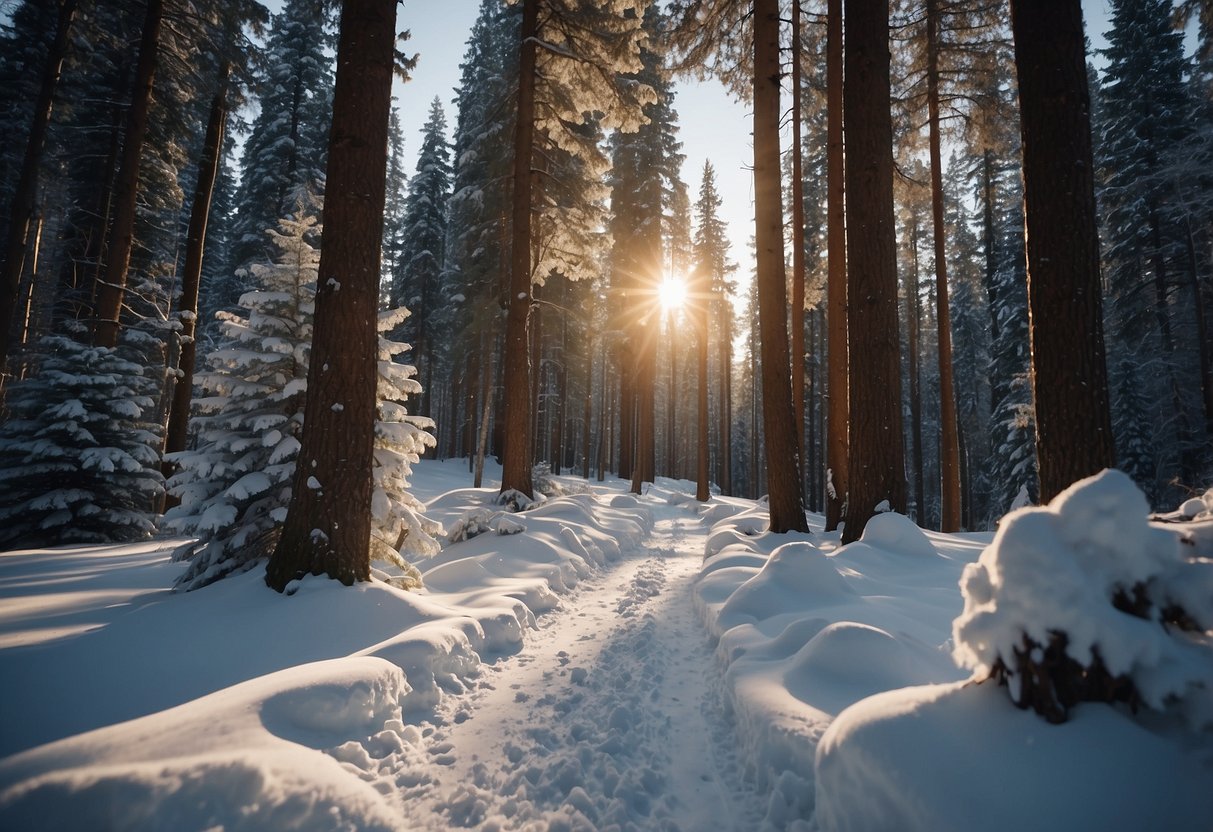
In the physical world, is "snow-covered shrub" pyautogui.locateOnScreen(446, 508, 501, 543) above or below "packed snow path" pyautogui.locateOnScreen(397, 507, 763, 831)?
above

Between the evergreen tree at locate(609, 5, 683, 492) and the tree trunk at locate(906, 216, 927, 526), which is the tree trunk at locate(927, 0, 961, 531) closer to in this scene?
the evergreen tree at locate(609, 5, 683, 492)

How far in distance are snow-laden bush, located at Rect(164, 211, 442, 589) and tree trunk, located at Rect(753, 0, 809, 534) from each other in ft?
19.6

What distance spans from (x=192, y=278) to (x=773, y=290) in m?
13.3

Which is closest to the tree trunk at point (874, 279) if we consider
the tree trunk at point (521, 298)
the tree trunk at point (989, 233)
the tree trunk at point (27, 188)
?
the tree trunk at point (521, 298)

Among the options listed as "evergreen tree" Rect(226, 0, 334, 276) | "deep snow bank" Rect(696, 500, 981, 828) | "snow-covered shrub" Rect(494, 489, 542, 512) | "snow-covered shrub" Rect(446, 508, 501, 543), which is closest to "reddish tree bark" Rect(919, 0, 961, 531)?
"deep snow bank" Rect(696, 500, 981, 828)

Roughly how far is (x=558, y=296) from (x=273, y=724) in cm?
2216

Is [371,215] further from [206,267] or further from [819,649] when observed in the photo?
[206,267]

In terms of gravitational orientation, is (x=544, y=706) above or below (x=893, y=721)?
below

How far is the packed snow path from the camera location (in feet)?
7.25

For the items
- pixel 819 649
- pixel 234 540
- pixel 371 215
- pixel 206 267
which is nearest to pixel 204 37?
pixel 371 215

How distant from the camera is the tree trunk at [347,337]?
442 centimetres

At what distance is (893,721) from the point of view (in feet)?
5.66

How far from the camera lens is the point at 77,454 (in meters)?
8.23

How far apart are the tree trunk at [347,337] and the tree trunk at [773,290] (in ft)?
21.3
